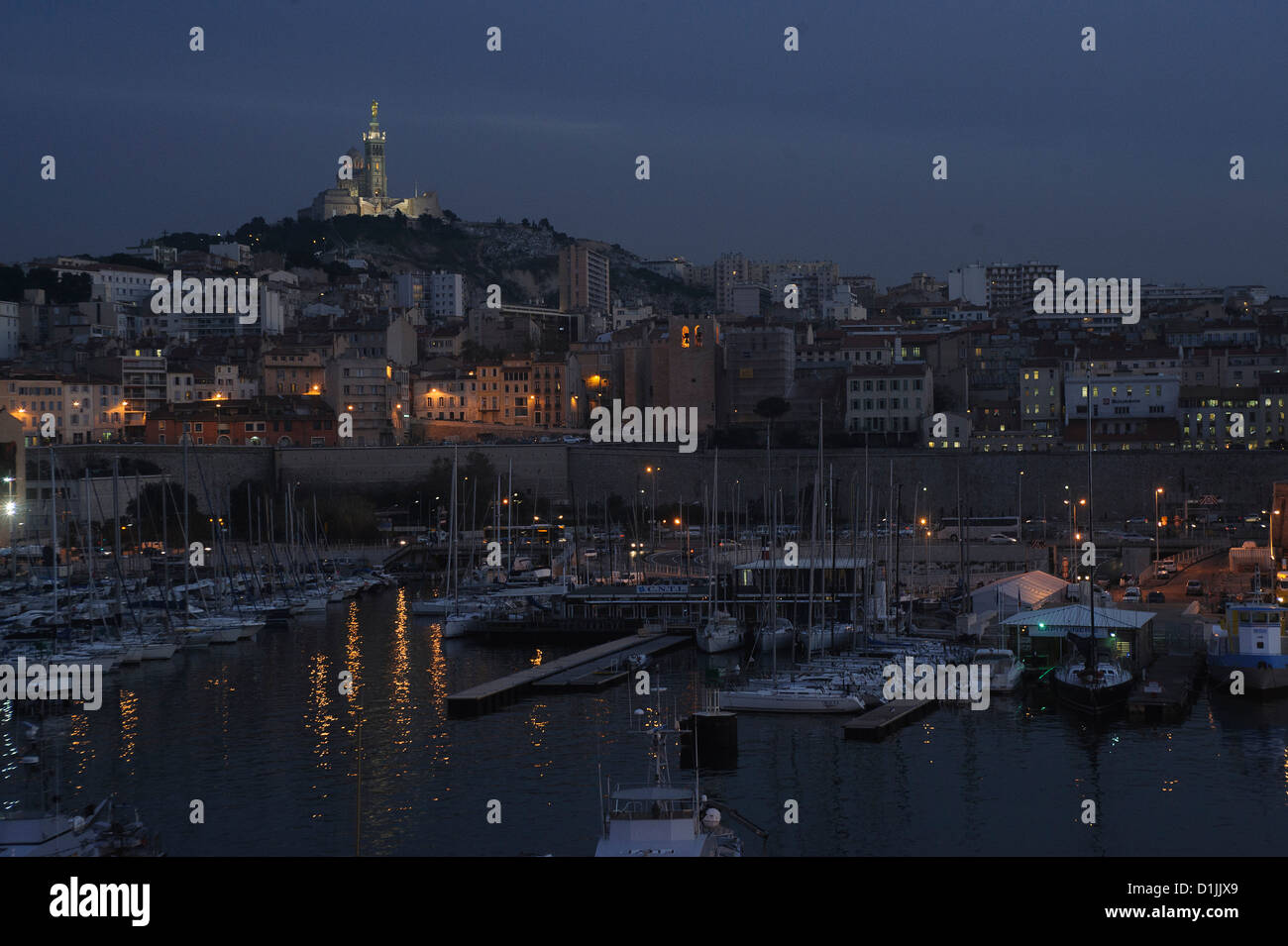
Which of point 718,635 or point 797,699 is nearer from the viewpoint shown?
point 797,699

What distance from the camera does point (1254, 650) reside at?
1855 cm

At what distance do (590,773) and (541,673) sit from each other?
243 inches

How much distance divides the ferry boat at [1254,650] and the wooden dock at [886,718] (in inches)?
151

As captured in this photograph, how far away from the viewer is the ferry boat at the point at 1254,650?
1834 centimetres

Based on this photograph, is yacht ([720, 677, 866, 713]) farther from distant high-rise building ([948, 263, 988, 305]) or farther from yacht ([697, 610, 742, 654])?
distant high-rise building ([948, 263, 988, 305])

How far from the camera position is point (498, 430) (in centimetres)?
4962

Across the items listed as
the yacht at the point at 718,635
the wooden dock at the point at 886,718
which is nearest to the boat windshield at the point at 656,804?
the wooden dock at the point at 886,718

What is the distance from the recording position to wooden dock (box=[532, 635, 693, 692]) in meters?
19.7

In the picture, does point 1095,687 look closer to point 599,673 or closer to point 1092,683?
point 1092,683

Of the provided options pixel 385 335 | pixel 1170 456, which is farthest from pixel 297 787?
pixel 385 335

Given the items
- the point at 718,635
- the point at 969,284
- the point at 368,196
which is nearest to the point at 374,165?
the point at 368,196

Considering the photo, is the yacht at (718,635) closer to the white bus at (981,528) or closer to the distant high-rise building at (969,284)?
the white bus at (981,528)
